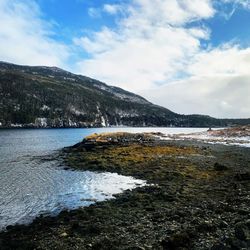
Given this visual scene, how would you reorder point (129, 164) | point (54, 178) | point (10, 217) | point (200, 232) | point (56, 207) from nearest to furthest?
point (200, 232) < point (10, 217) < point (56, 207) < point (54, 178) < point (129, 164)

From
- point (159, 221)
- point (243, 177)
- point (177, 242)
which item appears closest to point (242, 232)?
point (177, 242)

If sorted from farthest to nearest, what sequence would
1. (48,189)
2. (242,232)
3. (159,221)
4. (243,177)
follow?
(243,177)
(48,189)
(159,221)
(242,232)

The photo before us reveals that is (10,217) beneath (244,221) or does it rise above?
beneath

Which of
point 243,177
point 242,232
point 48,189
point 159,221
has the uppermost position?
point 243,177

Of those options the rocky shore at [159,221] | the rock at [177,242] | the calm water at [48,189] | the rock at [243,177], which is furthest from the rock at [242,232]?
the rock at [243,177]

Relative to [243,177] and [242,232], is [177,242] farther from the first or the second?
[243,177]

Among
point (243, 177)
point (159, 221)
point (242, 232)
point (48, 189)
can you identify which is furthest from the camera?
point (243, 177)

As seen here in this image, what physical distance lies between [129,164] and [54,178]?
1291cm

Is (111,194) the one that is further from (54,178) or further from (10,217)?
(54,178)

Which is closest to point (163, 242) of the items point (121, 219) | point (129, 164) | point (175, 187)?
point (121, 219)

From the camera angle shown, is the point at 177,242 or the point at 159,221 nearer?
the point at 177,242

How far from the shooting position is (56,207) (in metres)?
28.3

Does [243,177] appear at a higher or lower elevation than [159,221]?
higher

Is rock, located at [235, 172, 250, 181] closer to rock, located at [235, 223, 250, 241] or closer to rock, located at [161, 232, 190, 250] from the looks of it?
rock, located at [235, 223, 250, 241]
